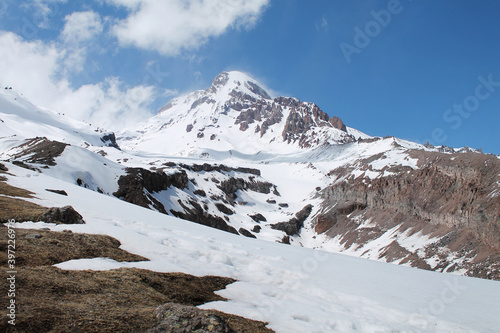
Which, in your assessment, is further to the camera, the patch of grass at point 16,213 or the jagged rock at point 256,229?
the jagged rock at point 256,229

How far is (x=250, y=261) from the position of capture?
58.0 ft

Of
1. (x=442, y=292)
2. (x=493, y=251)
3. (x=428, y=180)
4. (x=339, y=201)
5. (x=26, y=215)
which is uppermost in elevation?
(x=428, y=180)

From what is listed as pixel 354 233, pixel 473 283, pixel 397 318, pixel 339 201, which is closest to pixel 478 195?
pixel 354 233

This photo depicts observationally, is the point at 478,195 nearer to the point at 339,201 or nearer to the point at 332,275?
the point at 339,201

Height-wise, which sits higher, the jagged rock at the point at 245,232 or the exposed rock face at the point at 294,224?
the exposed rock face at the point at 294,224

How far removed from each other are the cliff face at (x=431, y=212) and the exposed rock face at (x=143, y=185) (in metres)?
68.4

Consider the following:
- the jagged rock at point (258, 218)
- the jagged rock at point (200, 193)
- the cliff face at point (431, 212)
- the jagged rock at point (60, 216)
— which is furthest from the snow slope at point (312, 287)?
the jagged rock at point (258, 218)

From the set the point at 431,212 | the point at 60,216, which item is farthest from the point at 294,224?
the point at 60,216

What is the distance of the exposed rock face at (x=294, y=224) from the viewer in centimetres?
13188

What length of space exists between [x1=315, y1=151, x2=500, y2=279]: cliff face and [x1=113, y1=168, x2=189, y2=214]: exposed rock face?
225 feet

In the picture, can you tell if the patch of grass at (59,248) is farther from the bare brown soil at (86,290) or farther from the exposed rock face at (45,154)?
the exposed rock face at (45,154)

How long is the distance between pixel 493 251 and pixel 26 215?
279ft

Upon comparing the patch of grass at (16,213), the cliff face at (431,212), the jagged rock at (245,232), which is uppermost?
the cliff face at (431,212)

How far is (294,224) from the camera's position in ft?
445
